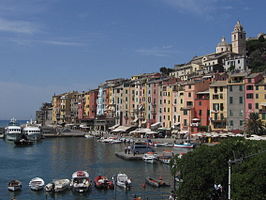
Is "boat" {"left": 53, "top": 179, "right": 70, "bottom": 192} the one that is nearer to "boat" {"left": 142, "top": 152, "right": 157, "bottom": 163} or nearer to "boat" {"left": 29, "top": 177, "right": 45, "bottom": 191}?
"boat" {"left": 29, "top": 177, "right": 45, "bottom": 191}

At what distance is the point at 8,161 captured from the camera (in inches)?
2315

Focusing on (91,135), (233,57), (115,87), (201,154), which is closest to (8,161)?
(201,154)

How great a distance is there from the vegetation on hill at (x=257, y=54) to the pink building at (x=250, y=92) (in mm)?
29563

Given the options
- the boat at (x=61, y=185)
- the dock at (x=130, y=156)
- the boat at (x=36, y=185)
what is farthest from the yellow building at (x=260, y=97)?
the boat at (x=36, y=185)

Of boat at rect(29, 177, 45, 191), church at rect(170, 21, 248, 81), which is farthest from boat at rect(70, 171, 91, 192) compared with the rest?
church at rect(170, 21, 248, 81)

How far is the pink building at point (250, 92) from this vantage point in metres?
73.6

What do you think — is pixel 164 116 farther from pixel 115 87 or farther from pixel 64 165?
pixel 64 165

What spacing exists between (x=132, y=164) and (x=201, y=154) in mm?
29387

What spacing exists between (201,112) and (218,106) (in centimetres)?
558

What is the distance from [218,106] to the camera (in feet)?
257

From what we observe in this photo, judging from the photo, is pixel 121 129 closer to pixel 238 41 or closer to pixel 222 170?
pixel 238 41

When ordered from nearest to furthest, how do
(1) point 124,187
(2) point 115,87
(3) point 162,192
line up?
(3) point 162,192 < (1) point 124,187 < (2) point 115,87

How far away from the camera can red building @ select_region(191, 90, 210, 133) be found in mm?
82250

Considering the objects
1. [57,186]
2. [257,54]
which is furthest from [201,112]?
[257,54]
